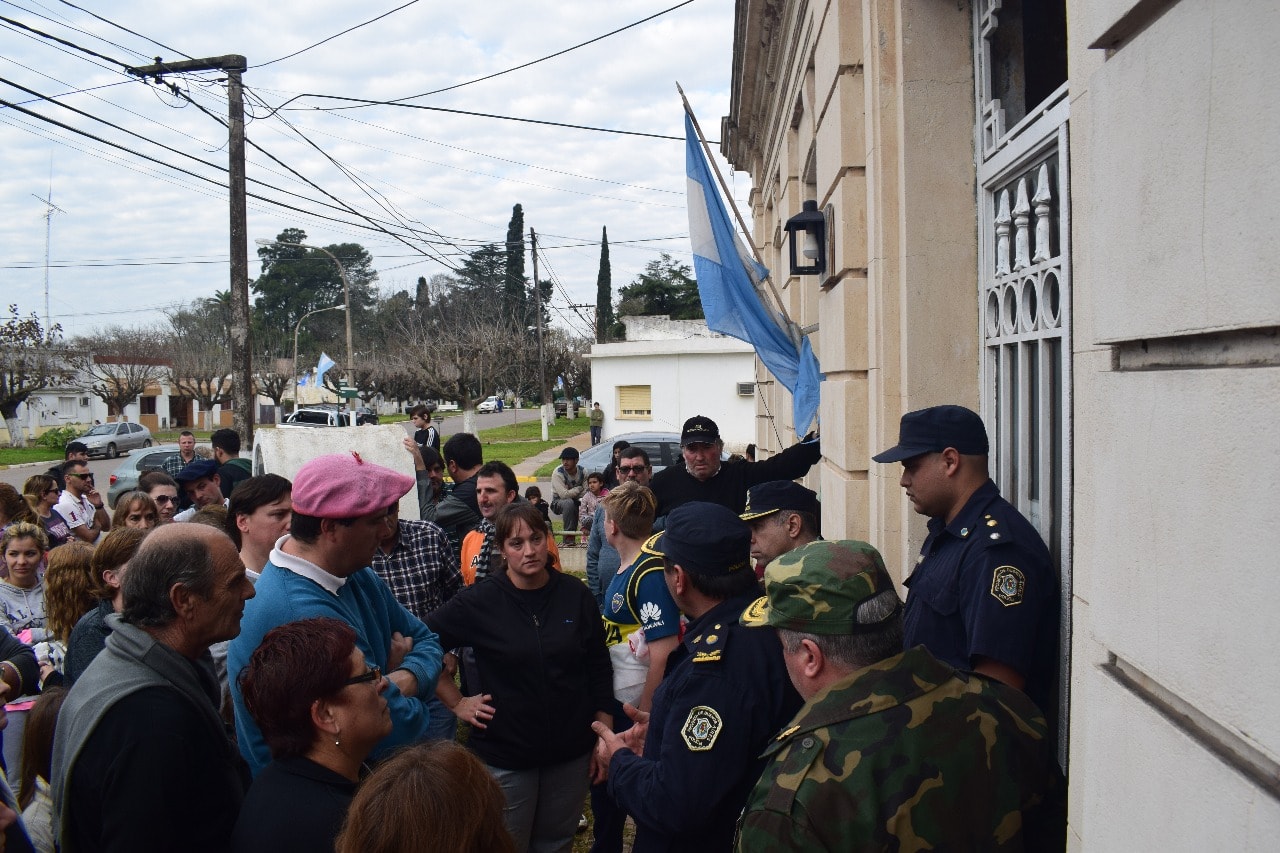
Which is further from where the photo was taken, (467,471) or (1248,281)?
(467,471)

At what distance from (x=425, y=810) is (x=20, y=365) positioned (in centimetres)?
4640

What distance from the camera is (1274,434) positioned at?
52.7 inches

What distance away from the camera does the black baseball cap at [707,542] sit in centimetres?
308

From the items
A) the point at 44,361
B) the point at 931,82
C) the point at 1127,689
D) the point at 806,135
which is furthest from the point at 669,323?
the point at 1127,689

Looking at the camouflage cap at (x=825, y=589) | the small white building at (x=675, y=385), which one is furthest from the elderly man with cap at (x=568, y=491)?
the small white building at (x=675, y=385)

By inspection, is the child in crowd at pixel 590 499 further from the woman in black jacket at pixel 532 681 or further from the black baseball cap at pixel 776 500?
the woman in black jacket at pixel 532 681

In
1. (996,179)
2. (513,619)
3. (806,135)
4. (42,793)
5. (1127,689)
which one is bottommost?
(42,793)

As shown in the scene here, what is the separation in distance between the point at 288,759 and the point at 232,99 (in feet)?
46.0

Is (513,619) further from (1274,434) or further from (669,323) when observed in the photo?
(669,323)

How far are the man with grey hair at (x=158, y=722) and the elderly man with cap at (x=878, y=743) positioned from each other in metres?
1.44

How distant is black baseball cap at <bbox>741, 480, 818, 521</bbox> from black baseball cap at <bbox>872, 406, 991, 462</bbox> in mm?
1369

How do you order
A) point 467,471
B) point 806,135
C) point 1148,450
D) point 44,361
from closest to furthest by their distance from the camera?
1. point 1148,450
2. point 467,471
3. point 806,135
4. point 44,361

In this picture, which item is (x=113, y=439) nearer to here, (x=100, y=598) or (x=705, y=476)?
(x=705, y=476)

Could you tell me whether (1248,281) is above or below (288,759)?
above
